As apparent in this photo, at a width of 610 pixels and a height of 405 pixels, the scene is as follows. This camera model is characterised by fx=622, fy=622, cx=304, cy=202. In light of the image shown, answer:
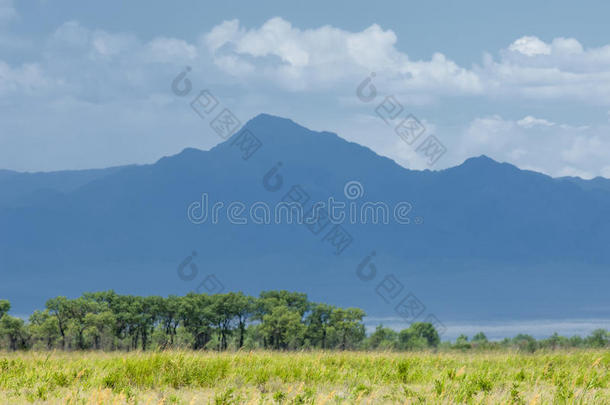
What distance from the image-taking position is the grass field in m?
15.6

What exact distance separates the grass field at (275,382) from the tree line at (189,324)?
70.8 feet

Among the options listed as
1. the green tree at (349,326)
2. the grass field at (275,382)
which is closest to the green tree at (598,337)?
the green tree at (349,326)

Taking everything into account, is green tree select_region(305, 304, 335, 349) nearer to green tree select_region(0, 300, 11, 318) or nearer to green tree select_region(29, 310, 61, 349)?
green tree select_region(29, 310, 61, 349)

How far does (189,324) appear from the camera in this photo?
151 feet

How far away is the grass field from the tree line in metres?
21.6

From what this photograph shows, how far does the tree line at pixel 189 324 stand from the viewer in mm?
43375

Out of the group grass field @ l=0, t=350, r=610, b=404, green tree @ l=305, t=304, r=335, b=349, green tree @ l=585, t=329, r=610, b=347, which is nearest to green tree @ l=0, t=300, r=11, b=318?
green tree @ l=305, t=304, r=335, b=349

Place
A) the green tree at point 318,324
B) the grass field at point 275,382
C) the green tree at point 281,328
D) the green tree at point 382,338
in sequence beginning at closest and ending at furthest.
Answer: the grass field at point 275,382 → the green tree at point 281,328 → the green tree at point 318,324 → the green tree at point 382,338

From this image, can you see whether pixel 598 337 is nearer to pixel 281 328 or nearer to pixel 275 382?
pixel 281 328

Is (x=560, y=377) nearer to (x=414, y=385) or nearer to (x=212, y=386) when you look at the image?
(x=414, y=385)

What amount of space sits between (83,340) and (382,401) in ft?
107

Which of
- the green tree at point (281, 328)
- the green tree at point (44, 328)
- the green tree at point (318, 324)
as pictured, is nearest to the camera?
the green tree at point (44, 328)

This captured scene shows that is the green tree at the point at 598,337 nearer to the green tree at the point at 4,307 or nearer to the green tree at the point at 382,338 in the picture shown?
the green tree at the point at 382,338

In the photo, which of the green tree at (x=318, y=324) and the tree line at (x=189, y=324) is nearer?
the tree line at (x=189, y=324)
